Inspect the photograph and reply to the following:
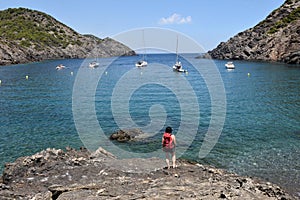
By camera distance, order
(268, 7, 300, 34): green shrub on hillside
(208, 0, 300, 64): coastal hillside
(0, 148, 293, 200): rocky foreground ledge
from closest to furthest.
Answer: (0, 148, 293, 200): rocky foreground ledge
(208, 0, 300, 64): coastal hillside
(268, 7, 300, 34): green shrub on hillside

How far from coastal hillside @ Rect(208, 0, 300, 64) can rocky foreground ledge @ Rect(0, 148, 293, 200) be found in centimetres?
10192

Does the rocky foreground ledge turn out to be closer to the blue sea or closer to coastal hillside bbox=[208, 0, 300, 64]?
the blue sea

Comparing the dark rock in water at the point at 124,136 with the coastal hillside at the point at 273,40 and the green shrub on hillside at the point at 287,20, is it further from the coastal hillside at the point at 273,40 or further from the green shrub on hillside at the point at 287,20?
the green shrub on hillside at the point at 287,20

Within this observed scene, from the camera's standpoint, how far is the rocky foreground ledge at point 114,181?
38.2ft

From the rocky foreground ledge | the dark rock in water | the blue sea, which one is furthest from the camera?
the dark rock in water

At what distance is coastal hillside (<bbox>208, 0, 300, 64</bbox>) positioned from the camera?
4488 inches

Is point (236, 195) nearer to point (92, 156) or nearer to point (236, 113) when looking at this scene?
point (92, 156)

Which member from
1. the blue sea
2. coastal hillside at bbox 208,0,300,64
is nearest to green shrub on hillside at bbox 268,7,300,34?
coastal hillside at bbox 208,0,300,64

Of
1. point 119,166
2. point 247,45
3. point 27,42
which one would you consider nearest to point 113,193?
point 119,166

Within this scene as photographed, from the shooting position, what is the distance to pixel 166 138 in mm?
15758

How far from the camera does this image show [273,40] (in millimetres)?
130125

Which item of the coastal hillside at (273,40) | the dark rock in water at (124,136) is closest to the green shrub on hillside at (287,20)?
the coastal hillside at (273,40)

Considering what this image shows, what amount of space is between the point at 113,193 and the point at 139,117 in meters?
24.9

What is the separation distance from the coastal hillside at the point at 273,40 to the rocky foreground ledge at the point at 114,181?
102 m
